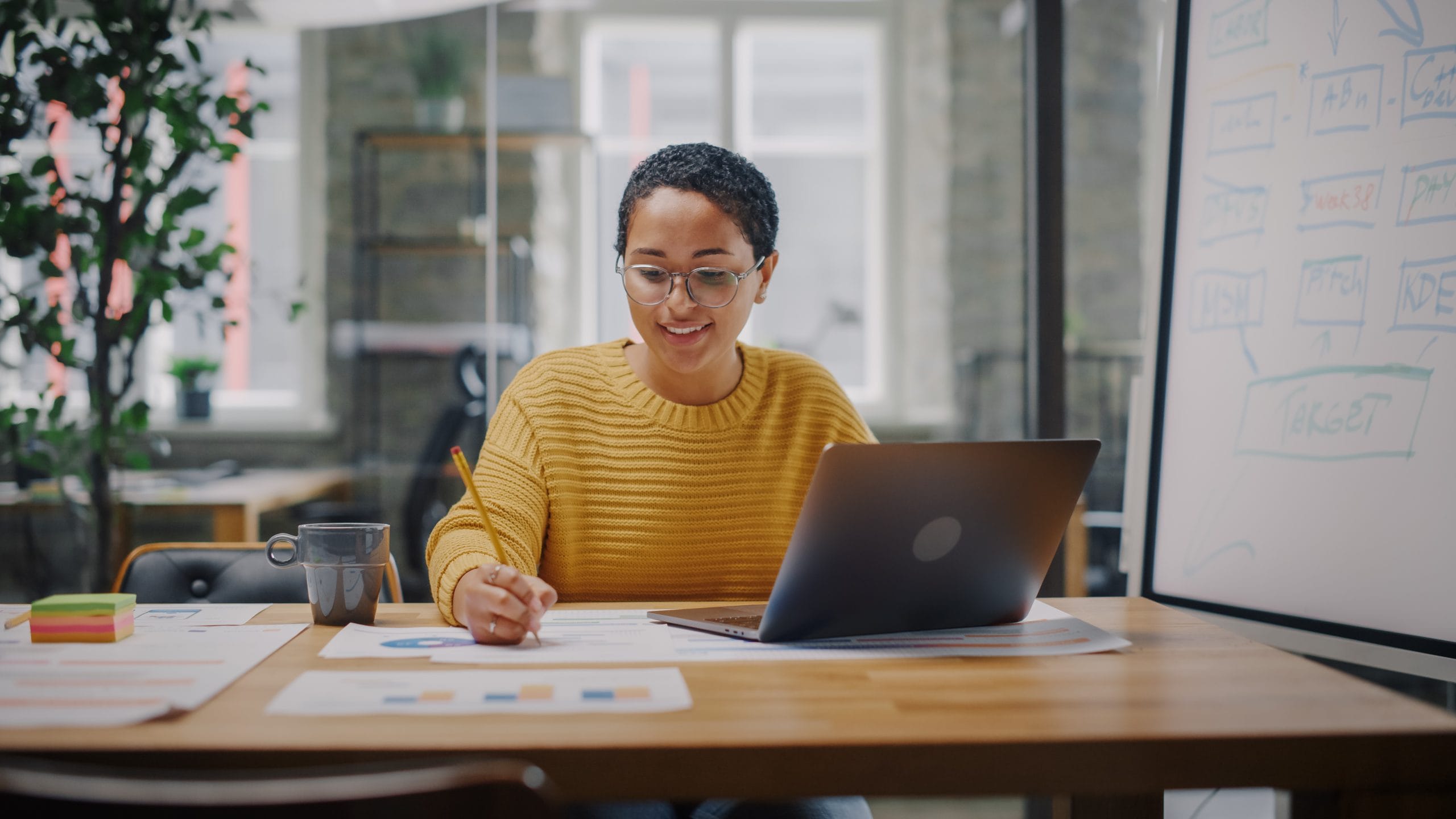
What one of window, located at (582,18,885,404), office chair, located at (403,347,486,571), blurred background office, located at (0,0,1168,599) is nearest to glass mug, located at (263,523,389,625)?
blurred background office, located at (0,0,1168,599)

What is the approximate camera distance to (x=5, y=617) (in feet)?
3.54

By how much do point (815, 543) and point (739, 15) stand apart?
3.24m

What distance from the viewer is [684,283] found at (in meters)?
1.30

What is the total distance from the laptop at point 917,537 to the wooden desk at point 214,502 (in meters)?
1.86

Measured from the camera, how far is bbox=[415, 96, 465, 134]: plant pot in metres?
3.12

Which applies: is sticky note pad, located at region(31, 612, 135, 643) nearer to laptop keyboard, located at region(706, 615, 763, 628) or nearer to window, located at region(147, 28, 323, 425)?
laptop keyboard, located at region(706, 615, 763, 628)

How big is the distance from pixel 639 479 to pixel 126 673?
2.15ft

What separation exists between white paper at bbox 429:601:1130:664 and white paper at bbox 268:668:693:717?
0.05 m

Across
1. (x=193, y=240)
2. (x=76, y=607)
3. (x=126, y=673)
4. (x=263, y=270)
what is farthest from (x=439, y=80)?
(x=126, y=673)

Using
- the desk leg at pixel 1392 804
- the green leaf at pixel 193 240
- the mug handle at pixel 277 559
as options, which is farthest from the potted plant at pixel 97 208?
the desk leg at pixel 1392 804

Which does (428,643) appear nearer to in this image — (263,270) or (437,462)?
(437,462)

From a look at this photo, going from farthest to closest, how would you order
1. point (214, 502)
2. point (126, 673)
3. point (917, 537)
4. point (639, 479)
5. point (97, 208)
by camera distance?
point (214, 502) < point (97, 208) < point (639, 479) < point (917, 537) < point (126, 673)

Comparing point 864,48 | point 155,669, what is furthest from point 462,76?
point 155,669

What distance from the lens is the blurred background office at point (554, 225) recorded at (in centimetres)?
297
